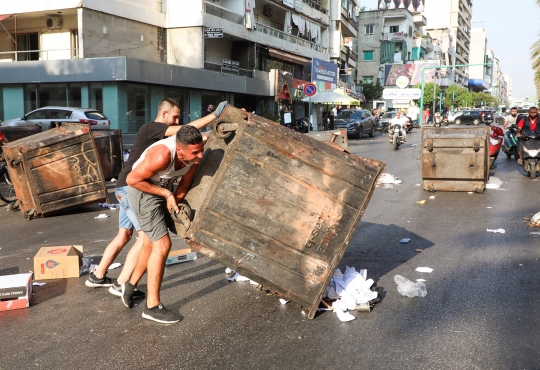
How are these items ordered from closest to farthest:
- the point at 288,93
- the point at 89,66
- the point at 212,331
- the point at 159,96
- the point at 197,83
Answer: the point at 212,331
the point at 89,66
the point at 159,96
the point at 197,83
the point at 288,93

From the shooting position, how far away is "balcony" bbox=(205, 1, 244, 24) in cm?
3136

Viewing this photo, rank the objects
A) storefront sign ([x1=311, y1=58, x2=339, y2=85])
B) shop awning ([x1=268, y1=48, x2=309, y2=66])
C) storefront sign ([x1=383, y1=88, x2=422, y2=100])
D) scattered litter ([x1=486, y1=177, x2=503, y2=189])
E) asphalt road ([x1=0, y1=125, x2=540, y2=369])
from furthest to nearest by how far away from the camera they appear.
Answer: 1. storefront sign ([x1=383, y1=88, x2=422, y2=100])
2. shop awning ([x1=268, y1=48, x2=309, y2=66])
3. storefront sign ([x1=311, y1=58, x2=339, y2=85])
4. scattered litter ([x1=486, y1=177, x2=503, y2=189])
5. asphalt road ([x1=0, y1=125, x2=540, y2=369])

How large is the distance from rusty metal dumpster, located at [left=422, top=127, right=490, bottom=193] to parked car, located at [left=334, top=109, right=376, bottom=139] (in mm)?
20788

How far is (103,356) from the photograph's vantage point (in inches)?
149

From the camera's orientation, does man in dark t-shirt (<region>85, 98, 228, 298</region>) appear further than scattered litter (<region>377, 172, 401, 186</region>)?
No

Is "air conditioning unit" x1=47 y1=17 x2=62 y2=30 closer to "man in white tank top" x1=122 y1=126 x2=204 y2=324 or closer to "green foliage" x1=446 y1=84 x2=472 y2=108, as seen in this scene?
"man in white tank top" x1=122 y1=126 x2=204 y2=324

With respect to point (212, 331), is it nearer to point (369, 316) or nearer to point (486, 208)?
point (369, 316)

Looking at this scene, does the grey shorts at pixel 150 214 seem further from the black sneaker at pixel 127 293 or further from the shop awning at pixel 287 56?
the shop awning at pixel 287 56

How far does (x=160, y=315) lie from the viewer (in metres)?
4.36

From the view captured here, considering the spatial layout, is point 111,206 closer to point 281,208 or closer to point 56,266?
point 56,266

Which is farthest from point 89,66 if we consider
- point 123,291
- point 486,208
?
point 123,291

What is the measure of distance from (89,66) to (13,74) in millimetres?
4163

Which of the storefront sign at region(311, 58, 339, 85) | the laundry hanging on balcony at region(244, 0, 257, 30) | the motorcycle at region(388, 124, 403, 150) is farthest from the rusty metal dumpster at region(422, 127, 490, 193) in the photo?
the laundry hanging on balcony at region(244, 0, 257, 30)

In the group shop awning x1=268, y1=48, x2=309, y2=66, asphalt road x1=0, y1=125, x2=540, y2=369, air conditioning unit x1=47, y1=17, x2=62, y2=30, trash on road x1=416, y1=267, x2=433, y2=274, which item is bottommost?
asphalt road x1=0, y1=125, x2=540, y2=369
